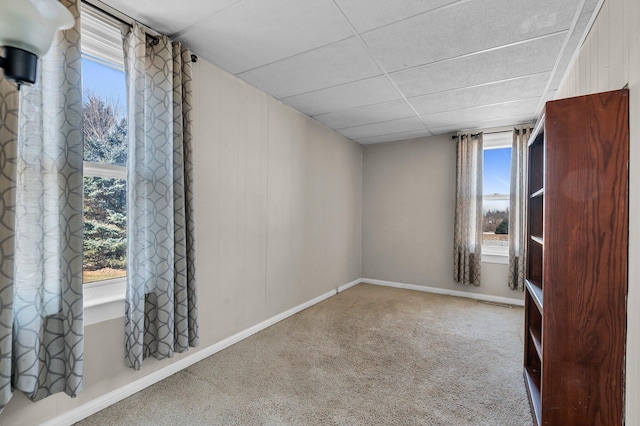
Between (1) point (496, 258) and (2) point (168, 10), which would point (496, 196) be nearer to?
(1) point (496, 258)

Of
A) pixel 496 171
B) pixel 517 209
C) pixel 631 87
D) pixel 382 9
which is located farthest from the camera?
pixel 496 171

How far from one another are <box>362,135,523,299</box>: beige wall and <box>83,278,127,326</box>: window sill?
3.74 metres

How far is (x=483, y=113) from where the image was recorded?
3502mm

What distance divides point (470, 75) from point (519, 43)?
487 mm

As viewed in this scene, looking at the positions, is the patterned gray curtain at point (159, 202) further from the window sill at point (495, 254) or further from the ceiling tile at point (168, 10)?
the window sill at point (495, 254)

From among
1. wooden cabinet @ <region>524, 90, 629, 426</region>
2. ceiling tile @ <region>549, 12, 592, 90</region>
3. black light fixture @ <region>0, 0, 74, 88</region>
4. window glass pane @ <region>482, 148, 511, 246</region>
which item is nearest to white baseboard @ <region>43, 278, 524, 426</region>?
window glass pane @ <region>482, 148, 511, 246</region>

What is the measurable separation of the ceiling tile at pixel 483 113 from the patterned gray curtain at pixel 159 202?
2785mm

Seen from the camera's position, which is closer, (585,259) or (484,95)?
(585,259)

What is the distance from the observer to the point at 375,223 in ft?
16.3

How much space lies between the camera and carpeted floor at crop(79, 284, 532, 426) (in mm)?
1756

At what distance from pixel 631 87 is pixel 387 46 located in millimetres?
1367

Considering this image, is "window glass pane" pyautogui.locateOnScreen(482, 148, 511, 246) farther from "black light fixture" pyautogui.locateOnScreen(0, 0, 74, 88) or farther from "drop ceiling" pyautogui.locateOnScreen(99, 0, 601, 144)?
"black light fixture" pyautogui.locateOnScreen(0, 0, 74, 88)

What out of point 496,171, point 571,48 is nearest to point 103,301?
point 571,48

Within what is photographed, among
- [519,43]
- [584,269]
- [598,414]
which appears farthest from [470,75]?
[598,414]
